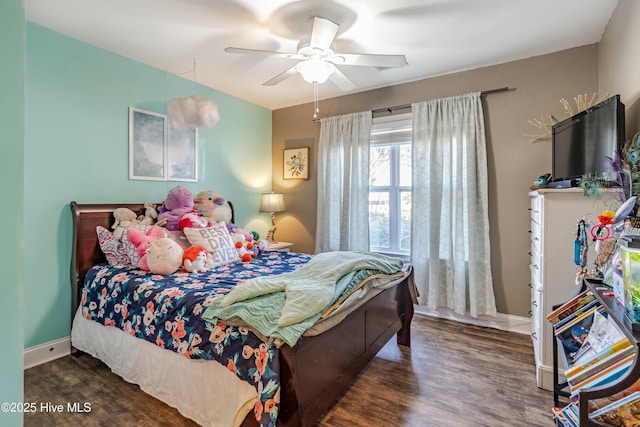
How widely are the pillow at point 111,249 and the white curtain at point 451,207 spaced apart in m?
2.80

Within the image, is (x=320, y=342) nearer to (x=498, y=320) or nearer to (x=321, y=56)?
(x=321, y=56)

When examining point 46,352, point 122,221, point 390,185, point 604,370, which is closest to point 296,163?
point 390,185

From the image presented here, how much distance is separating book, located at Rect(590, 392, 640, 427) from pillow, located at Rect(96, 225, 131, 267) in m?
2.92

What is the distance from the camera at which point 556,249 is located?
1.92m

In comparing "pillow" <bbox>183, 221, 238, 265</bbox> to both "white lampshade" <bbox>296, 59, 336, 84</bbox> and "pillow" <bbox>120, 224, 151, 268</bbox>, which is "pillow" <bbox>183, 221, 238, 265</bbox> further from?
"white lampshade" <bbox>296, 59, 336, 84</bbox>

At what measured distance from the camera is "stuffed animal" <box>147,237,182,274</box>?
2211mm

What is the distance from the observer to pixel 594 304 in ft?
4.58

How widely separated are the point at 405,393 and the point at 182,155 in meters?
3.09

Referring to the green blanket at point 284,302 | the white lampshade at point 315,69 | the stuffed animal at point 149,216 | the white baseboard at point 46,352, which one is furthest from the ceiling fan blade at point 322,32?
the white baseboard at point 46,352

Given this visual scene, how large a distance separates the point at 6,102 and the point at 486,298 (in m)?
3.44

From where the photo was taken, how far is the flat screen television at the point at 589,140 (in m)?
1.69

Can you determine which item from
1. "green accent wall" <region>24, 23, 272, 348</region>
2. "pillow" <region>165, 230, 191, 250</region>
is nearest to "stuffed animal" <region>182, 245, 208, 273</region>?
"pillow" <region>165, 230, 191, 250</region>

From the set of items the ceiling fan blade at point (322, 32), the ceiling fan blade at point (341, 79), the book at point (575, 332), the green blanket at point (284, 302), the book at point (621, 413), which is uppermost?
the ceiling fan blade at point (322, 32)

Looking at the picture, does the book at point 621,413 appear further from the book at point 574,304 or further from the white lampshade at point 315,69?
the white lampshade at point 315,69
